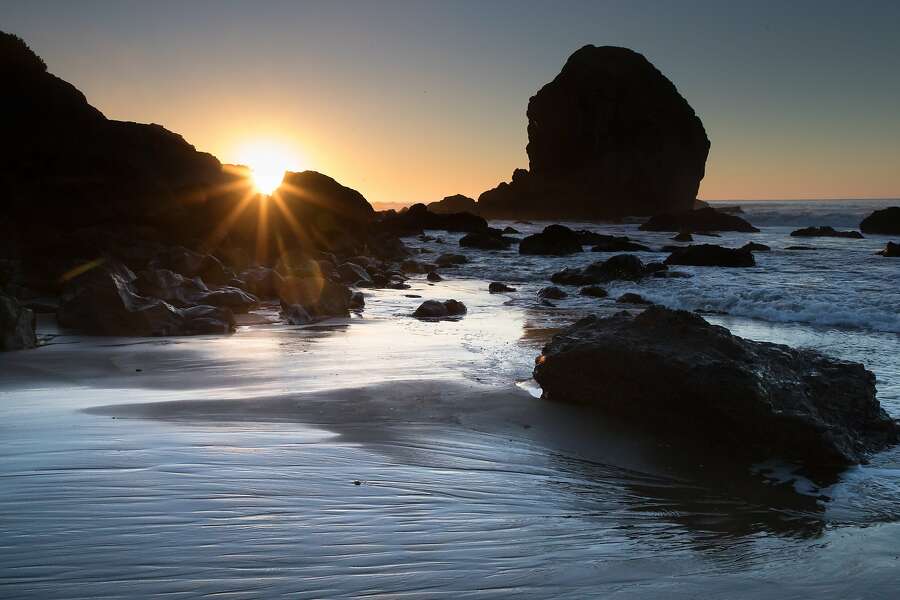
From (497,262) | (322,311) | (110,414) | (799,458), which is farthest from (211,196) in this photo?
(799,458)

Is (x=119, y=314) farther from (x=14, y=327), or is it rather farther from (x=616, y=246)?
(x=616, y=246)

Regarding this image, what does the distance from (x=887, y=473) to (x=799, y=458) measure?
43 cm

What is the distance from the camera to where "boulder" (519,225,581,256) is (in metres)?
27.4

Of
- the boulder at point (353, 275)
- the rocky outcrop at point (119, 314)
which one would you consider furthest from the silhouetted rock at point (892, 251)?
the rocky outcrop at point (119, 314)

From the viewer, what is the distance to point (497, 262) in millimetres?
24844

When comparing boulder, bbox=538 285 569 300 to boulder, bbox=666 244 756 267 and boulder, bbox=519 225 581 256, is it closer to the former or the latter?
boulder, bbox=666 244 756 267

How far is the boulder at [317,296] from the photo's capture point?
390 inches

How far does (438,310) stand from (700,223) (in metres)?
40.7

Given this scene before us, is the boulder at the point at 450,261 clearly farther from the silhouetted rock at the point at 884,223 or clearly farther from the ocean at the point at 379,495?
the silhouetted rock at the point at 884,223

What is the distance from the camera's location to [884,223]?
37844 millimetres

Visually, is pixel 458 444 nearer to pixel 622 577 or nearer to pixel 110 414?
pixel 622 577

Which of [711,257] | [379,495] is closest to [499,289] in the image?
[711,257]

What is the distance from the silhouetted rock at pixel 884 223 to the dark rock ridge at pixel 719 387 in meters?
38.8

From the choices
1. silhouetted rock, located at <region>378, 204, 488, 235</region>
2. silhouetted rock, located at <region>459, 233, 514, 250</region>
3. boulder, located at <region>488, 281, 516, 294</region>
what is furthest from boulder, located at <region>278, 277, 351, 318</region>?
silhouetted rock, located at <region>378, 204, 488, 235</region>
